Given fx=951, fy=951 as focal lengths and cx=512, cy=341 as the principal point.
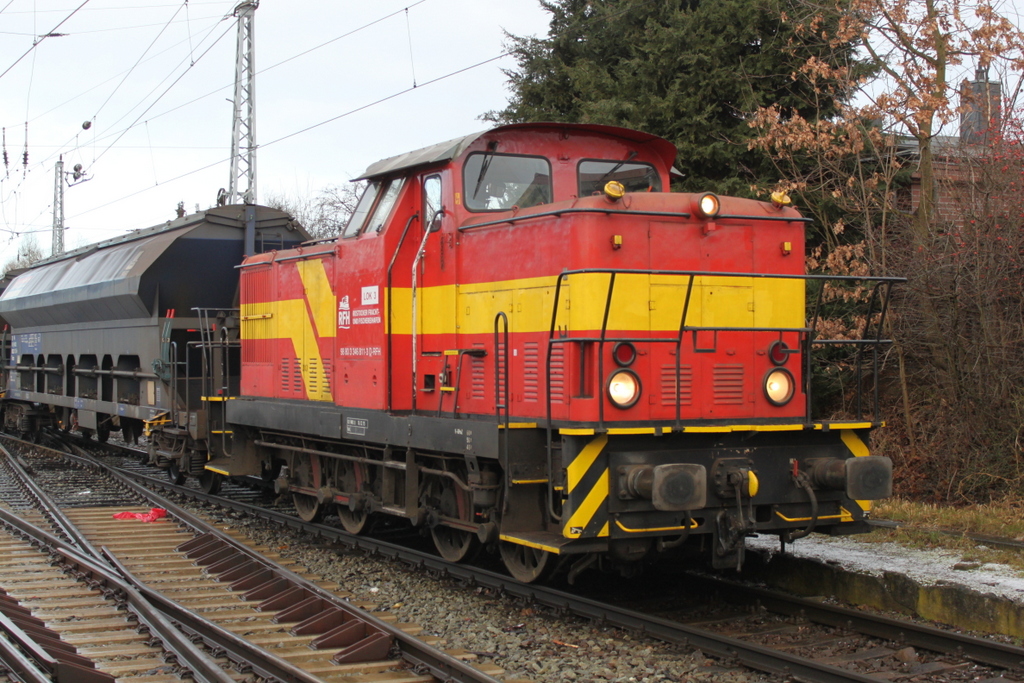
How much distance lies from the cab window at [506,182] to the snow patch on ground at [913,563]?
11.2 ft

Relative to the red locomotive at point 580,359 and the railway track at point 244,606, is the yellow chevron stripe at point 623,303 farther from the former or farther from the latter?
the railway track at point 244,606

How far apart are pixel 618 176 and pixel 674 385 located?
6.46ft

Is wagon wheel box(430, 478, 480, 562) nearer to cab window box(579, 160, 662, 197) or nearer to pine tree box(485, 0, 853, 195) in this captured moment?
cab window box(579, 160, 662, 197)

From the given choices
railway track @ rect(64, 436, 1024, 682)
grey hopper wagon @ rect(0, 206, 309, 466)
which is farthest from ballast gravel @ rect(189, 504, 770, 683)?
grey hopper wagon @ rect(0, 206, 309, 466)

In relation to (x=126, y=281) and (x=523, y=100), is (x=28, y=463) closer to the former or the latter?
(x=126, y=281)

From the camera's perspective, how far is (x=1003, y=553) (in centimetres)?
729

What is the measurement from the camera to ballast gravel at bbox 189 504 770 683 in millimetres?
5410

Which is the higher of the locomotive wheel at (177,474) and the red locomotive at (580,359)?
the red locomotive at (580,359)

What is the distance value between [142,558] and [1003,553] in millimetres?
7233

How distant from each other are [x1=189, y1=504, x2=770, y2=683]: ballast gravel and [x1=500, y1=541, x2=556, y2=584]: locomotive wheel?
21cm

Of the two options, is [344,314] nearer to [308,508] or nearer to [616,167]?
[308,508]

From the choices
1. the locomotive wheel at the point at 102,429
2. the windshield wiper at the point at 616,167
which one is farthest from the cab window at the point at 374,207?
the locomotive wheel at the point at 102,429

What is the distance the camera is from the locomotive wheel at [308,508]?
9.63m

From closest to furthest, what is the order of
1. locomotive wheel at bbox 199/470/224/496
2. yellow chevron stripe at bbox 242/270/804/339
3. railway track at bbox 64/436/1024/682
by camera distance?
1. railway track at bbox 64/436/1024/682
2. yellow chevron stripe at bbox 242/270/804/339
3. locomotive wheel at bbox 199/470/224/496
